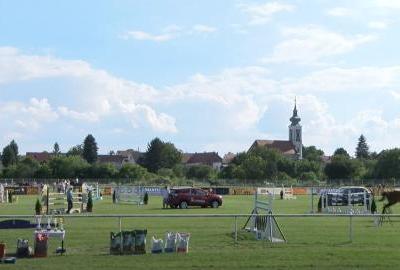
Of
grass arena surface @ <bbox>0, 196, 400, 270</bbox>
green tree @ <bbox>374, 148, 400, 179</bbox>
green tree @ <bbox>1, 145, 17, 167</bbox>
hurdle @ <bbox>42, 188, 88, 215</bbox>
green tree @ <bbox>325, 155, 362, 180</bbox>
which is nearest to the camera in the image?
grass arena surface @ <bbox>0, 196, 400, 270</bbox>

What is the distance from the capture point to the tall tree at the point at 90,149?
576 ft

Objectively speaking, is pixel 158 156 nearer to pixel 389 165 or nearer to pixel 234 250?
pixel 389 165

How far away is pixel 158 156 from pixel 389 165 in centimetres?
5847

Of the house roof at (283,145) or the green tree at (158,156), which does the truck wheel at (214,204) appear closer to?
the green tree at (158,156)

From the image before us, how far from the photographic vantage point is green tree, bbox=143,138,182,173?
541ft

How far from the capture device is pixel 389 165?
126 m

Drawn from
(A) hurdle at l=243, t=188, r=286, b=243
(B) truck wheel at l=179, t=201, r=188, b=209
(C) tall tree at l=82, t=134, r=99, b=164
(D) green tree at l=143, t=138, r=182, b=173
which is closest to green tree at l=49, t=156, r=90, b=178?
(D) green tree at l=143, t=138, r=182, b=173

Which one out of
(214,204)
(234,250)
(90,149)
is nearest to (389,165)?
(90,149)

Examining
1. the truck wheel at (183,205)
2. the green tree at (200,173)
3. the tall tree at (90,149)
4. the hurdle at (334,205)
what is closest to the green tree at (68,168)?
the green tree at (200,173)

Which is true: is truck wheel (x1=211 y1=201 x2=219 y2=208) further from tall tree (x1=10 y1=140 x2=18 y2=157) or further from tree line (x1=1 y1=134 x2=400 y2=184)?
tall tree (x1=10 y1=140 x2=18 y2=157)

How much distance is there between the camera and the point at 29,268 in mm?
15688

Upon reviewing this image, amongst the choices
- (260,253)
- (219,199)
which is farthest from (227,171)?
(260,253)

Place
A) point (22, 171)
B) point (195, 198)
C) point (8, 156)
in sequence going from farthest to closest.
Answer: point (8, 156), point (22, 171), point (195, 198)

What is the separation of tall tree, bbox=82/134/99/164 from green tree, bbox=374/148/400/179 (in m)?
74.7
